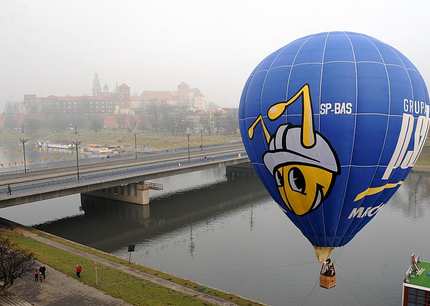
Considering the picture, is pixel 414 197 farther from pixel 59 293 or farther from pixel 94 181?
pixel 59 293

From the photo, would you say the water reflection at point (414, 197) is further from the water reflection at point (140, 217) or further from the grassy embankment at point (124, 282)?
the grassy embankment at point (124, 282)

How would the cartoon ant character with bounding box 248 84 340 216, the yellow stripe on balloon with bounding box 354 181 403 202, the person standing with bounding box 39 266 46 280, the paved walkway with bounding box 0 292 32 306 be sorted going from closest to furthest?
the cartoon ant character with bounding box 248 84 340 216
the yellow stripe on balloon with bounding box 354 181 403 202
the paved walkway with bounding box 0 292 32 306
the person standing with bounding box 39 266 46 280

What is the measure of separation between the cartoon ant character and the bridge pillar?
36889mm

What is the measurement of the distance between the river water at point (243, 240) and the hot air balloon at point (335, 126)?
36.8ft

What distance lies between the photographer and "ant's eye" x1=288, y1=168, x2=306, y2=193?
1636 centimetres

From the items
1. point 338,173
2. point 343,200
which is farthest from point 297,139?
point 343,200

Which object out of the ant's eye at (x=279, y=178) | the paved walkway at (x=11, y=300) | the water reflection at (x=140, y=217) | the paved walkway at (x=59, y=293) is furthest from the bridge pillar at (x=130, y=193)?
the ant's eye at (x=279, y=178)

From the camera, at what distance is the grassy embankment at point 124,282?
2217 cm

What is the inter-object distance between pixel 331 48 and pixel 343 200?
20.0ft

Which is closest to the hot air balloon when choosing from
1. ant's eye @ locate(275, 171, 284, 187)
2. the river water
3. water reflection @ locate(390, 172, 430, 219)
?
ant's eye @ locate(275, 171, 284, 187)

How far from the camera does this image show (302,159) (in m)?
16.0

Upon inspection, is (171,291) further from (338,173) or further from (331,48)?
(331,48)

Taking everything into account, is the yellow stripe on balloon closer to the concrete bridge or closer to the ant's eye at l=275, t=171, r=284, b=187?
the ant's eye at l=275, t=171, r=284, b=187

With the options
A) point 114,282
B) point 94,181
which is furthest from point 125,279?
point 94,181
